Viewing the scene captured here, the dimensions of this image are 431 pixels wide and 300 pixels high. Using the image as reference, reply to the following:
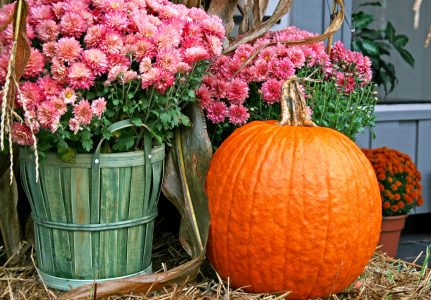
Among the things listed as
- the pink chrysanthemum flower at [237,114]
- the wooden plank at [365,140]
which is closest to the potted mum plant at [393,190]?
the wooden plank at [365,140]

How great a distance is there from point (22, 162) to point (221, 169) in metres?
0.54

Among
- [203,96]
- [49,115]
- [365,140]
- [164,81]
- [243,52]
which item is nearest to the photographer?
[49,115]

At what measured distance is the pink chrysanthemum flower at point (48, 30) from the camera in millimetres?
1736

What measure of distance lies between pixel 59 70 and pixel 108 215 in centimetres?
41

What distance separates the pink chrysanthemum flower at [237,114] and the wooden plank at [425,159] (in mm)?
2283

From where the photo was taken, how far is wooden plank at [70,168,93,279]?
5.85 feet

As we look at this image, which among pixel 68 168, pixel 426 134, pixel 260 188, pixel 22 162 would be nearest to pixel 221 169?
pixel 260 188

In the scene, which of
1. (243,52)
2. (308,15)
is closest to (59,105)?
(243,52)

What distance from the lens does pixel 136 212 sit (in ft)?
6.19

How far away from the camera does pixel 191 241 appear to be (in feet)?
6.56

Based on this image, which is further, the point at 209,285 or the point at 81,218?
the point at 209,285

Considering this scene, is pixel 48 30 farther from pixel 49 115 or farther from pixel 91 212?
pixel 91 212

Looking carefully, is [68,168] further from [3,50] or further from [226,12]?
[226,12]

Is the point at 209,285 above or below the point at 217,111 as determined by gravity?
below
